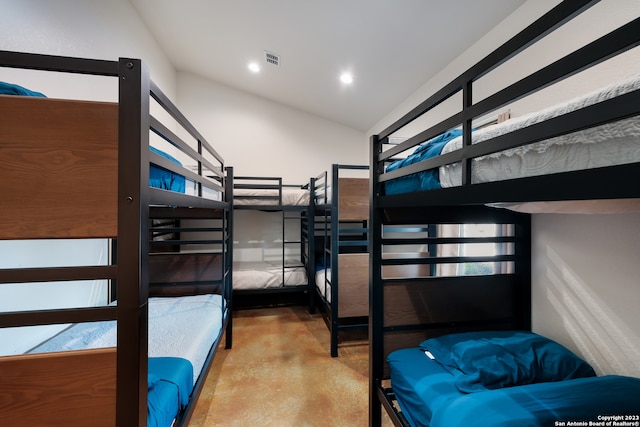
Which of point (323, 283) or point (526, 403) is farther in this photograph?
point (323, 283)

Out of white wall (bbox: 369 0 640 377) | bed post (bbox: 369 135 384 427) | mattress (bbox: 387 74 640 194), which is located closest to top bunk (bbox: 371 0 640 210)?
mattress (bbox: 387 74 640 194)

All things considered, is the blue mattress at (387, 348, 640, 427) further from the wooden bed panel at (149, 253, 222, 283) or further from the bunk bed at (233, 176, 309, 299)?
the bunk bed at (233, 176, 309, 299)

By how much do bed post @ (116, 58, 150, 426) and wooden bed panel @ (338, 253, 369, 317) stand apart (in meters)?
1.82

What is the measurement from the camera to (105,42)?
2.07m

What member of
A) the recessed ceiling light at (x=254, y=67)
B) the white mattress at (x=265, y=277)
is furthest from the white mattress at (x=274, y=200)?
the recessed ceiling light at (x=254, y=67)

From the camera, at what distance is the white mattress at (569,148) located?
484mm

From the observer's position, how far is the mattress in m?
0.48

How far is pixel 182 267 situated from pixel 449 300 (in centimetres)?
239

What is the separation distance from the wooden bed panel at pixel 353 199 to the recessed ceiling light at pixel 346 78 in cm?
123

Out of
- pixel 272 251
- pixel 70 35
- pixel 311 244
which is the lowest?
pixel 272 251

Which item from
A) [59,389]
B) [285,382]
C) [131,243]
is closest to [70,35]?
[131,243]

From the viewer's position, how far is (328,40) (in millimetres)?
2254

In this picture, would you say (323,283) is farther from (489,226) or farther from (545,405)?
(545,405)

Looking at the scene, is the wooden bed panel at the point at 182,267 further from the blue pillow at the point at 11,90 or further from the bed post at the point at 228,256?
the blue pillow at the point at 11,90
